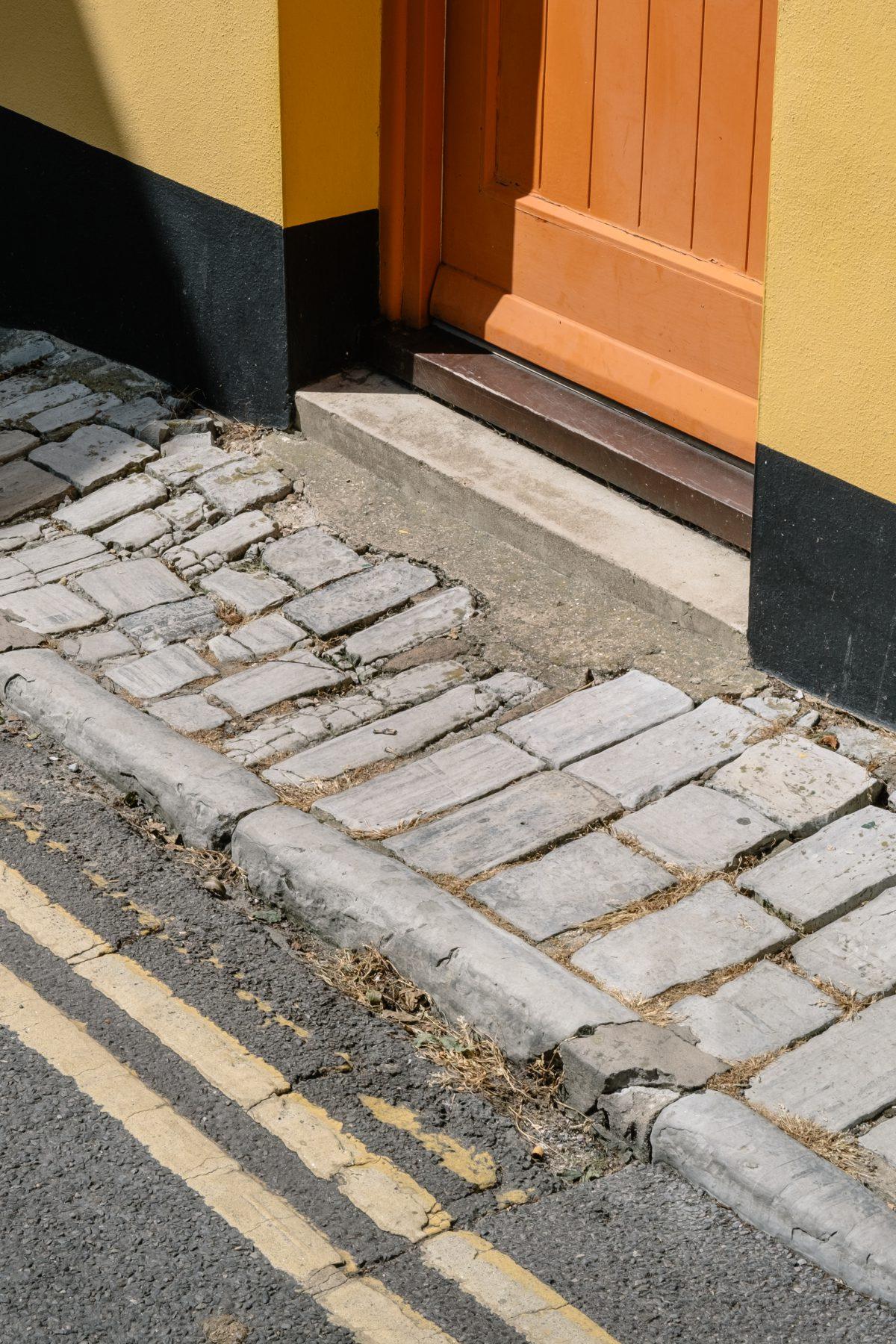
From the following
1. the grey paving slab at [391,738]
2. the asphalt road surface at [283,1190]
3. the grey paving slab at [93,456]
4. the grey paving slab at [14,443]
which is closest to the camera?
the asphalt road surface at [283,1190]

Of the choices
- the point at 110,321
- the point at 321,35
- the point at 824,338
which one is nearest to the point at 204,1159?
the point at 824,338

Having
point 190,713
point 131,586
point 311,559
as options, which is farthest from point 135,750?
point 311,559

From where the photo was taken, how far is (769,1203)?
3.21m

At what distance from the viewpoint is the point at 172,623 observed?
541 cm

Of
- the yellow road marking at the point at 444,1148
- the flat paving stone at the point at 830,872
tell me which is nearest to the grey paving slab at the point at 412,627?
the flat paving stone at the point at 830,872

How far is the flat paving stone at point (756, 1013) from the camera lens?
3641 millimetres

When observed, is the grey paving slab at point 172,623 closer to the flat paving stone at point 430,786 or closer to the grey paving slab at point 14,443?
the flat paving stone at point 430,786

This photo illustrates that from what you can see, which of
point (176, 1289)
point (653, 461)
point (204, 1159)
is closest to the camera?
point (176, 1289)

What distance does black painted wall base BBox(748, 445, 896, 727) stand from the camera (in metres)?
4.52

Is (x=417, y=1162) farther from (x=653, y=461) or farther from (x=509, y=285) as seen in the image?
(x=509, y=285)

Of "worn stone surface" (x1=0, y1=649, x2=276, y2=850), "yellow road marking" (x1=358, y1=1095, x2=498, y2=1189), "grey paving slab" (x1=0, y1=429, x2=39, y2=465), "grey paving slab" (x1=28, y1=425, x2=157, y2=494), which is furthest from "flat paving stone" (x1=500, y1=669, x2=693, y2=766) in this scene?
"grey paving slab" (x1=0, y1=429, x2=39, y2=465)

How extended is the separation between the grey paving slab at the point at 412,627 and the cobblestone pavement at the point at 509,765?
0.03ft

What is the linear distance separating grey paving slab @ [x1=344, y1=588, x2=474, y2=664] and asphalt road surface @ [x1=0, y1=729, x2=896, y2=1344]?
131 cm

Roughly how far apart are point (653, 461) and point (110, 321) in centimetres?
279
